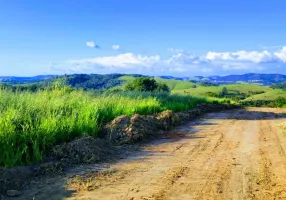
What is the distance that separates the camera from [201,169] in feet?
27.5

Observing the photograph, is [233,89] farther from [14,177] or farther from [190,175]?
[14,177]

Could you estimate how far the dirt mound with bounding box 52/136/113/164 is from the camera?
29.8 ft

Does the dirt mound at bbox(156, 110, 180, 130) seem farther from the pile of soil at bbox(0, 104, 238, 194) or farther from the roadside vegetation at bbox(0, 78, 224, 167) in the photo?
the roadside vegetation at bbox(0, 78, 224, 167)

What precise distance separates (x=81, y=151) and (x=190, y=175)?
2927mm

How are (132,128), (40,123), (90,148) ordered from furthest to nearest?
1. (132,128)
2. (40,123)
3. (90,148)

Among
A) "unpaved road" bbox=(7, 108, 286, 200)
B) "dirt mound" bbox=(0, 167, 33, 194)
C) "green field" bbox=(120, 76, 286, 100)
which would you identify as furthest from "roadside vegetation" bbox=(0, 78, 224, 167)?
"green field" bbox=(120, 76, 286, 100)

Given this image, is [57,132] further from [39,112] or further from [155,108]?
[155,108]

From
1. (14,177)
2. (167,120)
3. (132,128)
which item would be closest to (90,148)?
(14,177)

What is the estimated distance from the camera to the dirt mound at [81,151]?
9070 mm

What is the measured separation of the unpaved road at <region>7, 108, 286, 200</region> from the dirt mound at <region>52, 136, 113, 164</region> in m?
0.66

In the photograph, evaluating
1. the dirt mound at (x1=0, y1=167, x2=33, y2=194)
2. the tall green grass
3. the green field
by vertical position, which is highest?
the tall green grass

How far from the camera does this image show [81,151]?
30.6 feet

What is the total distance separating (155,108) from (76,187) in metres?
12.9

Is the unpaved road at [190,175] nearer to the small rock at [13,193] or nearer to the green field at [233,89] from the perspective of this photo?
the small rock at [13,193]
